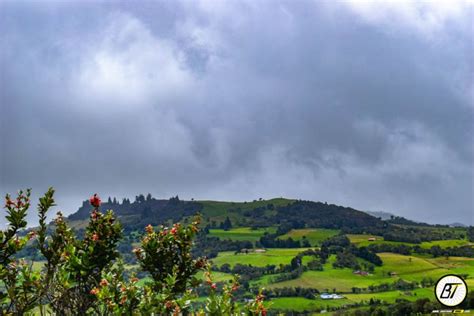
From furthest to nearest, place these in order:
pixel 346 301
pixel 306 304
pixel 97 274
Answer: pixel 306 304, pixel 346 301, pixel 97 274

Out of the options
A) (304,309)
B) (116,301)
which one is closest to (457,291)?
(116,301)

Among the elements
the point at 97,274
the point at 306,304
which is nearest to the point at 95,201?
the point at 97,274

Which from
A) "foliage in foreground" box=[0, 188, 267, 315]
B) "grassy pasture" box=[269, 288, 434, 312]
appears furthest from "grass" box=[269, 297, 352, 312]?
"foliage in foreground" box=[0, 188, 267, 315]

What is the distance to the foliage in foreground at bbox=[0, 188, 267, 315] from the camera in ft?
34.2

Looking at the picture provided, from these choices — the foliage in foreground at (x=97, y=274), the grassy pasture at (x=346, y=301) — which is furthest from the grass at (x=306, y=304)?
the foliage in foreground at (x=97, y=274)

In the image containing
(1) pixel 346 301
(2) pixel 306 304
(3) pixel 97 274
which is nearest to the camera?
(3) pixel 97 274

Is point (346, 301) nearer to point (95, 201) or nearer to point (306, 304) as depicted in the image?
point (306, 304)

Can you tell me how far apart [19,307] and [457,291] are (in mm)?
9819

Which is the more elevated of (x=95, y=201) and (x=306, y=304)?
(x=95, y=201)

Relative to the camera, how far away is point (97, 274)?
1262 centimetres

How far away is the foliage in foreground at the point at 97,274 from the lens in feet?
34.2

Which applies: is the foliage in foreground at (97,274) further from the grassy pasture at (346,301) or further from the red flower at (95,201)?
the grassy pasture at (346,301)

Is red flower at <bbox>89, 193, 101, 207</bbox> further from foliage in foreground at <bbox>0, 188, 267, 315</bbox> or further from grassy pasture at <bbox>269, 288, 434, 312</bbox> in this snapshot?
grassy pasture at <bbox>269, 288, 434, 312</bbox>

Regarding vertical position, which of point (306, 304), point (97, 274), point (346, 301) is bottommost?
point (306, 304)
